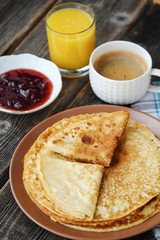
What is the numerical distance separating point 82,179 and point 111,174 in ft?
0.36

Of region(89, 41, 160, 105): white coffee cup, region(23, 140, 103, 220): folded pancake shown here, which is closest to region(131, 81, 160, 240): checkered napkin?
region(89, 41, 160, 105): white coffee cup

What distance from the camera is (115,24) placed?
2.50 meters

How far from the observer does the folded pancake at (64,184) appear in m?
1.63

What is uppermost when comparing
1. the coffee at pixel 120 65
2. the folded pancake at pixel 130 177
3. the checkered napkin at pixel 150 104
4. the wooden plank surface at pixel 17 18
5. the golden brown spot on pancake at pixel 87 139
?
the wooden plank surface at pixel 17 18

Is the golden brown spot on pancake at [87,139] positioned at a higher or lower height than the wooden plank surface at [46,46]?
higher

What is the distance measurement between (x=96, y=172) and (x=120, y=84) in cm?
48

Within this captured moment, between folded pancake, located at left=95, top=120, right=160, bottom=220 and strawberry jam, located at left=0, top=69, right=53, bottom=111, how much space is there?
1.49 feet

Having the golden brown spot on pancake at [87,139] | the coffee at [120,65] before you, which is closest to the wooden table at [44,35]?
the coffee at [120,65]

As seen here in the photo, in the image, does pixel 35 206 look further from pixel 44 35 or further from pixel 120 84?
pixel 44 35

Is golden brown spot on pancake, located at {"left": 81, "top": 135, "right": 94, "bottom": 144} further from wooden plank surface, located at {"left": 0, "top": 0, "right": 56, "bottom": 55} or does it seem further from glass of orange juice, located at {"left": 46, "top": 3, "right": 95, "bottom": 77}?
wooden plank surface, located at {"left": 0, "top": 0, "right": 56, "bottom": 55}

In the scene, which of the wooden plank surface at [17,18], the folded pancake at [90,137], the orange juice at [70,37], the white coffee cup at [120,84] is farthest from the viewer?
the wooden plank surface at [17,18]

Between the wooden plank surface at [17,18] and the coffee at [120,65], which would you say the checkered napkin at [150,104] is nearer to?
the coffee at [120,65]

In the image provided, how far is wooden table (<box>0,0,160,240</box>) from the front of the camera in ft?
6.81

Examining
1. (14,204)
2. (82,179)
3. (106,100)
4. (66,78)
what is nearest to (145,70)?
(106,100)
